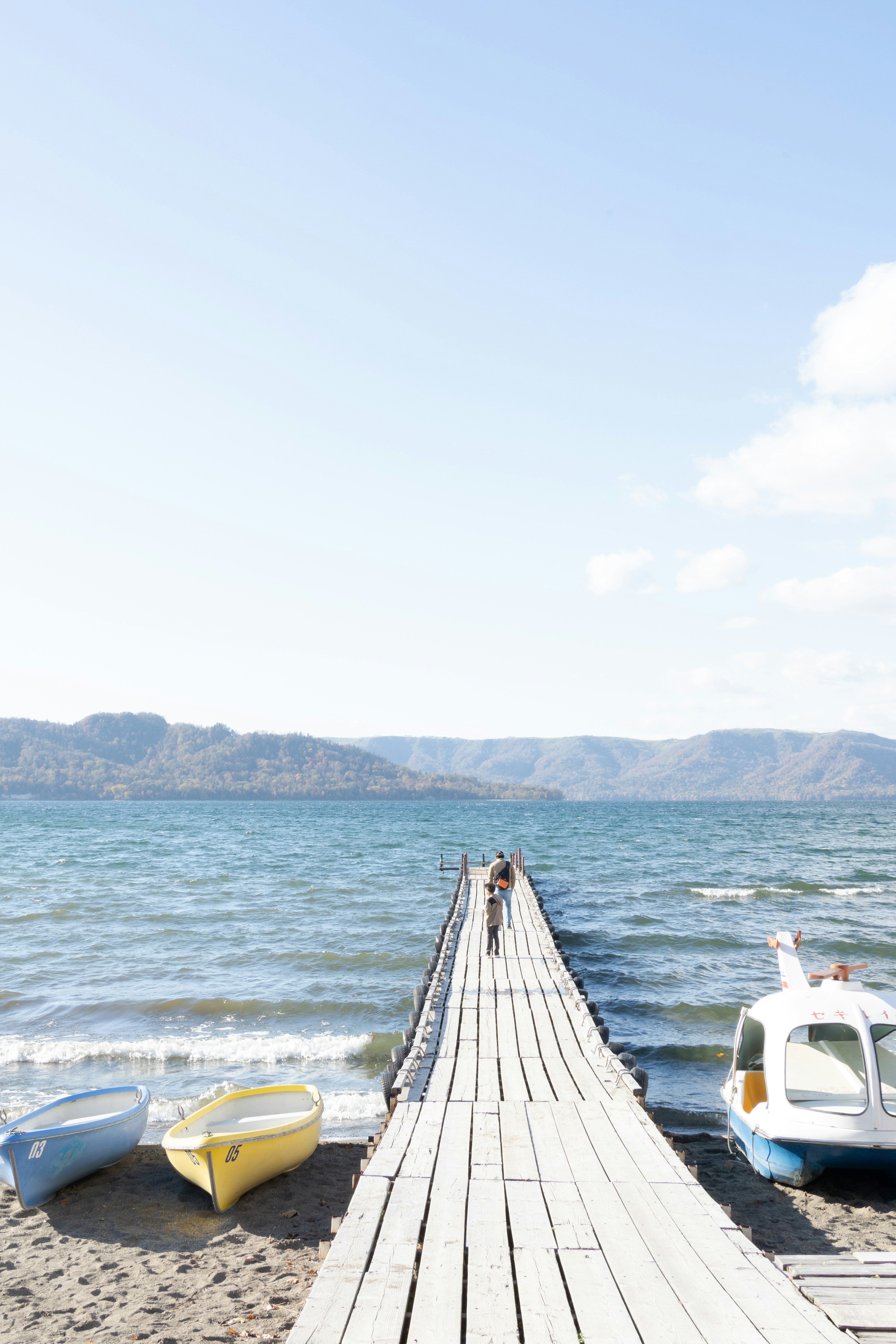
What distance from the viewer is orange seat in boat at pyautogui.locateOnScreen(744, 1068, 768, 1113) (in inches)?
423

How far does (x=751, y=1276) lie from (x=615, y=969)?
670 inches

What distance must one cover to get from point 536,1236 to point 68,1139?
277 inches

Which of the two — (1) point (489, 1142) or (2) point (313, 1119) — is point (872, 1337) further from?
(2) point (313, 1119)

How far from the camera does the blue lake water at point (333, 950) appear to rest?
14.6m

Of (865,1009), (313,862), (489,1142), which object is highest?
(865,1009)

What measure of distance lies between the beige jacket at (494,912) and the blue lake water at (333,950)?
2.98 metres

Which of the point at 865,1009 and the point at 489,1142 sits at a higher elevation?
the point at 865,1009

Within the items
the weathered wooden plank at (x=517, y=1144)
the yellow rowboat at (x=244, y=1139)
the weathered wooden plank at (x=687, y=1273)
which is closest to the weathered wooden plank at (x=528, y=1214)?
the weathered wooden plank at (x=517, y=1144)

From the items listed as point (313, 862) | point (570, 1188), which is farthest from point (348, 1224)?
point (313, 862)

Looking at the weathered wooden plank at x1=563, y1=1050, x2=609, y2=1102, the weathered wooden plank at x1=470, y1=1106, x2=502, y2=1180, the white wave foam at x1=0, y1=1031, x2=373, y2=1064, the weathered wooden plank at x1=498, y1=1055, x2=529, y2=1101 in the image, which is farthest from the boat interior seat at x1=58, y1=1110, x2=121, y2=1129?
the weathered wooden plank at x1=563, y1=1050, x2=609, y2=1102

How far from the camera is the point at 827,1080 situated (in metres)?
10.0

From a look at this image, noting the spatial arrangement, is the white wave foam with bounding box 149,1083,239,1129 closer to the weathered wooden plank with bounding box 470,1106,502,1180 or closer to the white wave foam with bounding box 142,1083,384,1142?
the white wave foam with bounding box 142,1083,384,1142

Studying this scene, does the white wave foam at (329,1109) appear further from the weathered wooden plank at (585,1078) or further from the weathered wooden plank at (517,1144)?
the weathered wooden plank at (517,1144)

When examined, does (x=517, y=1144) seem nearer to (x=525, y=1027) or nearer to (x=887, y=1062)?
(x=525, y=1027)
